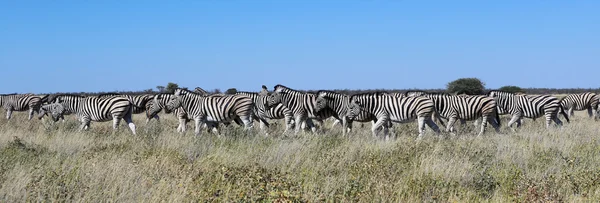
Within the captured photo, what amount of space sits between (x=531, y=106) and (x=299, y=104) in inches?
317

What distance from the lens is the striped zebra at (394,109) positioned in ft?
57.2

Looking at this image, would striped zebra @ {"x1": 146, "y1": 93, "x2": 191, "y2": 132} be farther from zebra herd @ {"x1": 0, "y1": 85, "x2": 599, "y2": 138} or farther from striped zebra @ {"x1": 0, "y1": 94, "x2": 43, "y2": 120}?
striped zebra @ {"x1": 0, "y1": 94, "x2": 43, "y2": 120}

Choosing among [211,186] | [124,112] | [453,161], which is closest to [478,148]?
[453,161]

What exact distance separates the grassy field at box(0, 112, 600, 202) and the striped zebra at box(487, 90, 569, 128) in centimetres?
745

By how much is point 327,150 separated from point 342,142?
1720 mm

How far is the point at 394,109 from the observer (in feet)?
58.2

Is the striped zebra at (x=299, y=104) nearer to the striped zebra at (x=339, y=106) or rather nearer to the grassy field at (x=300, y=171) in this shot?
the striped zebra at (x=339, y=106)

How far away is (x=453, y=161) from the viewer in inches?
437

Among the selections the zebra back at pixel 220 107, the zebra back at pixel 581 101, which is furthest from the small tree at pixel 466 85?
the zebra back at pixel 220 107

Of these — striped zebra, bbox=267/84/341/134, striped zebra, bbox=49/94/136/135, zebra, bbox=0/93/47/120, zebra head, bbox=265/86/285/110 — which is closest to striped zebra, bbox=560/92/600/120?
striped zebra, bbox=267/84/341/134

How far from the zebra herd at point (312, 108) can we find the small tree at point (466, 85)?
165ft

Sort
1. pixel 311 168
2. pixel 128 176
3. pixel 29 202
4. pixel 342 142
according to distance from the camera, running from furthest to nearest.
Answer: pixel 342 142 < pixel 311 168 < pixel 128 176 < pixel 29 202

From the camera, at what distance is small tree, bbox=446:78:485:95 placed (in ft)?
238

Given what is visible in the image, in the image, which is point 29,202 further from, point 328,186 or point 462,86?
point 462,86
